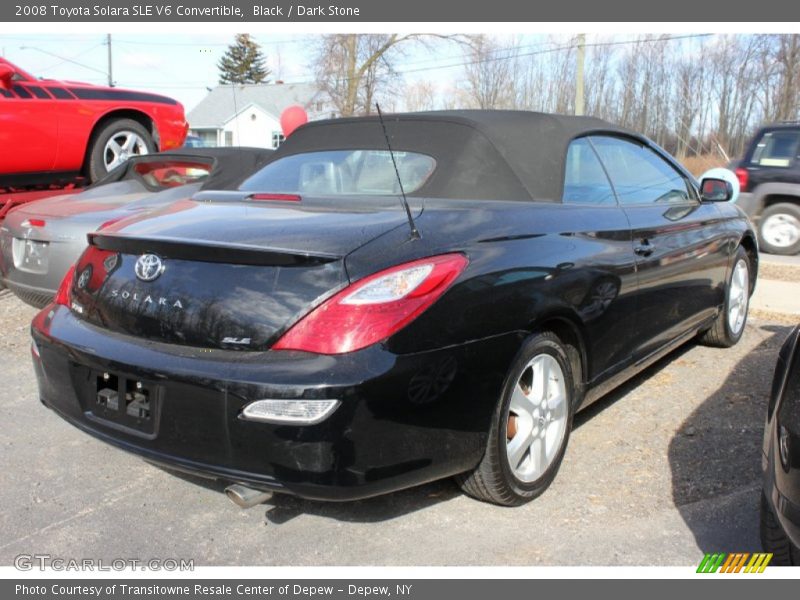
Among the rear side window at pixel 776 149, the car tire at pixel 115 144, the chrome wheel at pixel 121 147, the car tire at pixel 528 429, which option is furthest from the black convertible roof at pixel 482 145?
the rear side window at pixel 776 149

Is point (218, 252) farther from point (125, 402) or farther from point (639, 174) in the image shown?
point (639, 174)

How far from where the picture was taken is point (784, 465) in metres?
2.04

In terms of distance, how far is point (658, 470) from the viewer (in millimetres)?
3191

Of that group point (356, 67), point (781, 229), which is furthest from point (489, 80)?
point (781, 229)

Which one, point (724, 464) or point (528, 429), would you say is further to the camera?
point (724, 464)

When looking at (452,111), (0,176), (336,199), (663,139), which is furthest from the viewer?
(663,139)

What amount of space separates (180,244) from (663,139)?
3309cm

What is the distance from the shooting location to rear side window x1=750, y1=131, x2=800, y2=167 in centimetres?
1024

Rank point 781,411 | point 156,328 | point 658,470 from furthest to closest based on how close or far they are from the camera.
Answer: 1. point 658,470
2. point 156,328
3. point 781,411

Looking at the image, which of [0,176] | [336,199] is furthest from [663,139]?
[336,199]

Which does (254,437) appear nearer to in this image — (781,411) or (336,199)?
(336,199)

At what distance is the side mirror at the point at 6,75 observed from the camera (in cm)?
663

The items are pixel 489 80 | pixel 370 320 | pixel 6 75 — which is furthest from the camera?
pixel 489 80

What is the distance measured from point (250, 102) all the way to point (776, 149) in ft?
150
